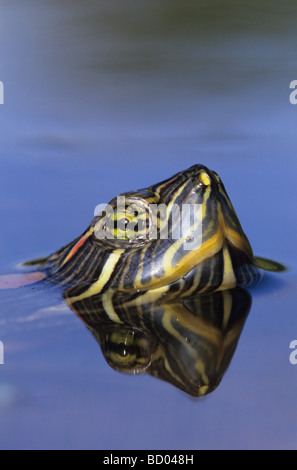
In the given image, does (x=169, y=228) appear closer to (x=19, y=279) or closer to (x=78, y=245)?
(x=78, y=245)

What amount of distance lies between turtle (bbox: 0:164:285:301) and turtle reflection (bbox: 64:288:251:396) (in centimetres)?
5

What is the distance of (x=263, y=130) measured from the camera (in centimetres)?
480

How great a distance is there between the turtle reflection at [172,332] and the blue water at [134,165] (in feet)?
0.15

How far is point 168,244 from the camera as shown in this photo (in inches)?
96.3

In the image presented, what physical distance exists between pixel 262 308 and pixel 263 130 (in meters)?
2.52

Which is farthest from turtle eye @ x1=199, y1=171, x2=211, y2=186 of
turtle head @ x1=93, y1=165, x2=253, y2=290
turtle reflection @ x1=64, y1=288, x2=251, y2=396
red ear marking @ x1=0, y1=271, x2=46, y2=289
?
red ear marking @ x1=0, y1=271, x2=46, y2=289

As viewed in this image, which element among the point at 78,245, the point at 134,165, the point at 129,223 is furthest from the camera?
the point at 134,165

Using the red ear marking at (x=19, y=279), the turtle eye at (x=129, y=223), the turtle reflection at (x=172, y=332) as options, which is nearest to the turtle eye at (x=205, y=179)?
the turtle eye at (x=129, y=223)

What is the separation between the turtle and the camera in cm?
244

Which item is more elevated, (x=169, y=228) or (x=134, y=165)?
(x=134, y=165)

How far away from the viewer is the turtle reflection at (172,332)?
1945mm

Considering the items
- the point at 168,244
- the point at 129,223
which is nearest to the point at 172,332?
the point at 168,244

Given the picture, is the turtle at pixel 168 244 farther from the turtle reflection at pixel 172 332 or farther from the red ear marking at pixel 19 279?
the red ear marking at pixel 19 279

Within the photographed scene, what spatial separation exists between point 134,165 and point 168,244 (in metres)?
1.89
